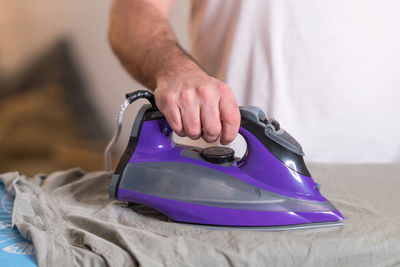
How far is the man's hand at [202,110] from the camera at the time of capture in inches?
36.3

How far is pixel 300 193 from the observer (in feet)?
2.93

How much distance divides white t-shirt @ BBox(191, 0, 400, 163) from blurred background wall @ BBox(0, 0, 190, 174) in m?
1.84

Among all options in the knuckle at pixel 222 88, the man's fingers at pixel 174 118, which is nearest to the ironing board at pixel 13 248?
the man's fingers at pixel 174 118

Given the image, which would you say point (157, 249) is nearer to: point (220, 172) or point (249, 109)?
point (220, 172)

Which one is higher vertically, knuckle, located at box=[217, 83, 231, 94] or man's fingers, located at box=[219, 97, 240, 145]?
knuckle, located at box=[217, 83, 231, 94]

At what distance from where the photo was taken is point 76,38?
10.5 ft

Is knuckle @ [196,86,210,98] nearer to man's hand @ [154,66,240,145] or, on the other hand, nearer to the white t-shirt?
man's hand @ [154,66,240,145]

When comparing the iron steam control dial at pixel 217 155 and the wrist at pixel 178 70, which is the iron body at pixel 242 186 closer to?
the iron steam control dial at pixel 217 155

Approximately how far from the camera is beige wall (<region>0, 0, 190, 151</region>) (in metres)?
3.03

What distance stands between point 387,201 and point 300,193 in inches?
8.6

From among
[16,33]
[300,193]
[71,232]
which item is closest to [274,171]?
[300,193]

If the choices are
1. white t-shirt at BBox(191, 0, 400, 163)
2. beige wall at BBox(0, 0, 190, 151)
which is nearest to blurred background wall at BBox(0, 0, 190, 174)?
beige wall at BBox(0, 0, 190, 151)

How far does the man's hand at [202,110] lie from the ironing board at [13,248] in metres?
0.35

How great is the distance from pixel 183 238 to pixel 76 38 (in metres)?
2.63
